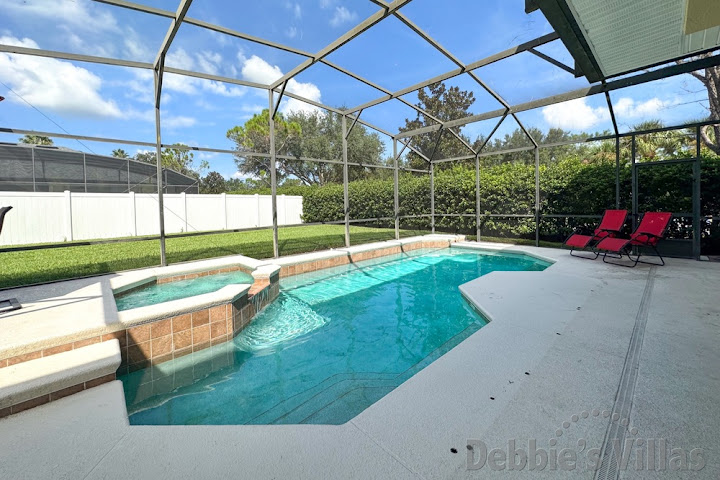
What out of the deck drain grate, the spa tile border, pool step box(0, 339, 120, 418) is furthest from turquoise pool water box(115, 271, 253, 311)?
the deck drain grate

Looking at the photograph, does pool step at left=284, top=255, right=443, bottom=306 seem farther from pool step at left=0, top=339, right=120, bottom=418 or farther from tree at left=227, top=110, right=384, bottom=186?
tree at left=227, top=110, right=384, bottom=186

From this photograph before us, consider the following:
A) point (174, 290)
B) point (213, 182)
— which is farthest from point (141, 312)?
point (213, 182)

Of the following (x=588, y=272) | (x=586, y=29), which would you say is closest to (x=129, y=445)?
(x=586, y=29)

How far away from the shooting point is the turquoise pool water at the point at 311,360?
2.28 meters

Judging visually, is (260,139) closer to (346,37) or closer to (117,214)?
(117,214)

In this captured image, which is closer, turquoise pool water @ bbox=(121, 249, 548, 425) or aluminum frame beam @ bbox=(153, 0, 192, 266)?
turquoise pool water @ bbox=(121, 249, 548, 425)

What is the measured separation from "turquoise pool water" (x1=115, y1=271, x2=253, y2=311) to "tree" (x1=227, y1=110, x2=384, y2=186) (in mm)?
15701

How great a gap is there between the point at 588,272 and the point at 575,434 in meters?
4.55

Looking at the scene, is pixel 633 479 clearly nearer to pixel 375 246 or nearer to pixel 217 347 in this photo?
pixel 217 347

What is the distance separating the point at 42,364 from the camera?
2.19m

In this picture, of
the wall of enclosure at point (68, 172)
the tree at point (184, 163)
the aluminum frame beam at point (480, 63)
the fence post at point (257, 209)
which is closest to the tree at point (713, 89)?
the aluminum frame beam at point (480, 63)

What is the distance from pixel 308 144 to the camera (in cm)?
2216

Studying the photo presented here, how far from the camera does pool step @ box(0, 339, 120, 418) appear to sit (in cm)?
189

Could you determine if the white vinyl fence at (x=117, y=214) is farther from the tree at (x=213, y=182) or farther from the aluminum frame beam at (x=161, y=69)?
the tree at (x=213, y=182)
